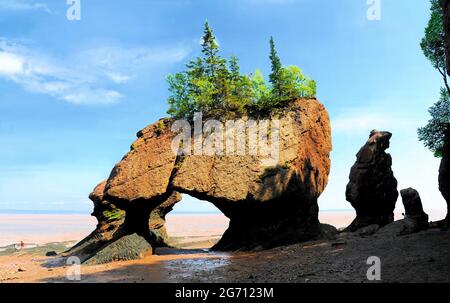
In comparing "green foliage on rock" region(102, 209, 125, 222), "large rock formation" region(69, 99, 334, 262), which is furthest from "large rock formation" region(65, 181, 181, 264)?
"large rock formation" region(69, 99, 334, 262)

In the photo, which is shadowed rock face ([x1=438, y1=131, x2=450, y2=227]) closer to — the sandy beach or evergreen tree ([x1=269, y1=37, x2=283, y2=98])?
the sandy beach

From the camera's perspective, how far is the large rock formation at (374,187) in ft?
81.6

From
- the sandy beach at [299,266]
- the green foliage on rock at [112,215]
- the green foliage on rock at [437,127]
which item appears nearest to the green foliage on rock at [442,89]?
the green foliage on rock at [437,127]

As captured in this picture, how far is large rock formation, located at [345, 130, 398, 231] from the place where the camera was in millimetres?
24859

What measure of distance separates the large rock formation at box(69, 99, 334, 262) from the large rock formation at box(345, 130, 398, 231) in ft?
9.67

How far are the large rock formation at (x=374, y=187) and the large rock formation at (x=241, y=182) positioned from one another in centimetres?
295

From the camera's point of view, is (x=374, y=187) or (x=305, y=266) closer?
(x=305, y=266)

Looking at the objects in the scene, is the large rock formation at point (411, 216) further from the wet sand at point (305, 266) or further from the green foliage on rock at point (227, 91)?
the green foliage on rock at point (227, 91)

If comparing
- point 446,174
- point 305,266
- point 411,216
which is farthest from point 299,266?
point 446,174

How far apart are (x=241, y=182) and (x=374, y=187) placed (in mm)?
9914

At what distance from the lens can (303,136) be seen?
24625mm

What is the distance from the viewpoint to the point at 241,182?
2209 centimetres

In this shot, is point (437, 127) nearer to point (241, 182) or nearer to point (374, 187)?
point (374, 187)
